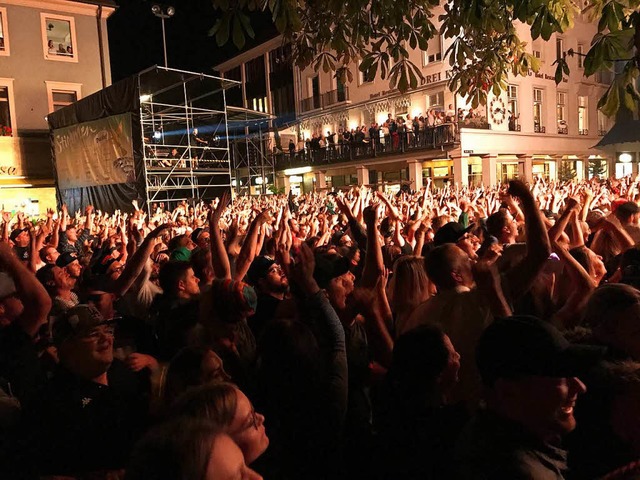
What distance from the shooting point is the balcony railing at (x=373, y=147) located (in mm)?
27141

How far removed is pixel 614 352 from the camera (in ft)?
7.13

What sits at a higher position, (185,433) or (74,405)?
(185,433)

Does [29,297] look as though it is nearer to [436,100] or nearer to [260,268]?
[260,268]

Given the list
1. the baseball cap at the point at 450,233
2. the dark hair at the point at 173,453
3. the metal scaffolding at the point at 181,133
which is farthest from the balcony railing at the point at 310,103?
the dark hair at the point at 173,453

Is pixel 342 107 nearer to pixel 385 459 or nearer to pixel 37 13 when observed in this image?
pixel 37 13

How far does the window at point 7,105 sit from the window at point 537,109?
27676 millimetres

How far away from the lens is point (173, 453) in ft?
4.48

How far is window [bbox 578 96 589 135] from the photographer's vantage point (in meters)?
34.2

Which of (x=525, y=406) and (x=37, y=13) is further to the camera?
(x=37, y=13)

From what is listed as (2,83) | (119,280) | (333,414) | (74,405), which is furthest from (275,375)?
(2,83)

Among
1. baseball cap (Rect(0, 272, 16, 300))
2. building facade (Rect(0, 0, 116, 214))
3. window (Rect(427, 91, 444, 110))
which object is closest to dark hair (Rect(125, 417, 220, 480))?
baseball cap (Rect(0, 272, 16, 300))

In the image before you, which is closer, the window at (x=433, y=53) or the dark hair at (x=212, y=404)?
the dark hair at (x=212, y=404)

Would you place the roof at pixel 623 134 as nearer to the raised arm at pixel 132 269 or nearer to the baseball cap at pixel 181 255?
the baseball cap at pixel 181 255

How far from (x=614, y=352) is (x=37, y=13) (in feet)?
101
